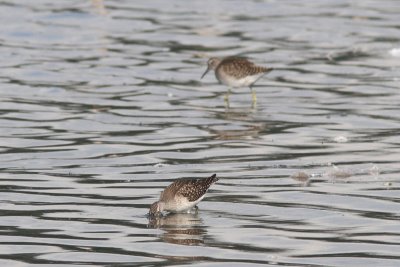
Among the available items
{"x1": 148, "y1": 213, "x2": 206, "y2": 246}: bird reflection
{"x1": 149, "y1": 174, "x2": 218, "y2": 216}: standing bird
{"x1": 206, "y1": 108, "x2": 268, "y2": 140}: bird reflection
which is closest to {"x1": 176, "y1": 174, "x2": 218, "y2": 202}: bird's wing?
{"x1": 149, "y1": 174, "x2": 218, "y2": 216}: standing bird

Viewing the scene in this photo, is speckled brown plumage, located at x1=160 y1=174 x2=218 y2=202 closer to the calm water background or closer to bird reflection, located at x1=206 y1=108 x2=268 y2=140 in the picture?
the calm water background

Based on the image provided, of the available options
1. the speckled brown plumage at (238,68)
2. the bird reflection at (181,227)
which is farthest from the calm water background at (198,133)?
the speckled brown plumage at (238,68)

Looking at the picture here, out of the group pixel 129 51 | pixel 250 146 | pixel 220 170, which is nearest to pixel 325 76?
pixel 129 51

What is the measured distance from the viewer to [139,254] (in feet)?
44.7

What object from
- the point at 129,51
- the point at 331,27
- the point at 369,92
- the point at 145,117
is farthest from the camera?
the point at 331,27

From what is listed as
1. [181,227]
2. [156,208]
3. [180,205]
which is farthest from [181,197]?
[181,227]

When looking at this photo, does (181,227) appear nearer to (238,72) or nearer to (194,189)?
(194,189)

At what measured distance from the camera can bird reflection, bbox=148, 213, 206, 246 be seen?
14.4 meters

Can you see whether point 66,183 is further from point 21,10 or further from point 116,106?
point 21,10

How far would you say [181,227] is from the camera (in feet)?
49.5

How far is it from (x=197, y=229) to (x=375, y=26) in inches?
703

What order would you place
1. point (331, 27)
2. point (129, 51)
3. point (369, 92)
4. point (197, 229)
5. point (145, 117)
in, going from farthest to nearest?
point (331, 27)
point (129, 51)
point (369, 92)
point (145, 117)
point (197, 229)

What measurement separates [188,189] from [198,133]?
17.7ft

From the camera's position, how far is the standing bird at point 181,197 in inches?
604
